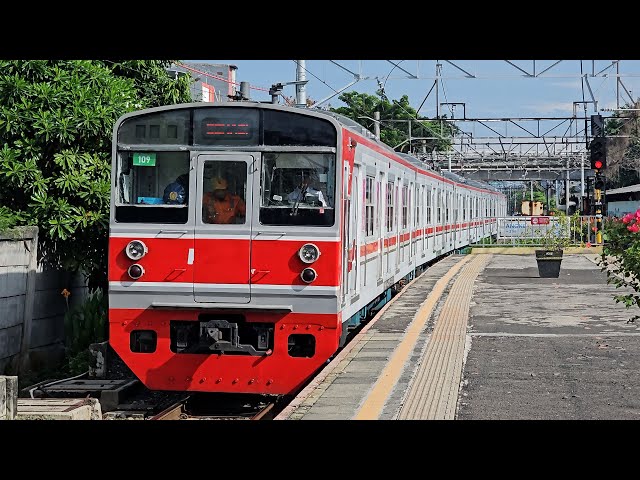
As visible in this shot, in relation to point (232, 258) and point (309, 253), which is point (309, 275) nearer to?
point (309, 253)

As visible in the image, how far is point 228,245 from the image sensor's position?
8.85 meters

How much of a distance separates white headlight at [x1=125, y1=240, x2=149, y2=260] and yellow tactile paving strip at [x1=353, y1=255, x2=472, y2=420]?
95.0 inches

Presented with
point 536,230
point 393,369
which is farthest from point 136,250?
point 536,230

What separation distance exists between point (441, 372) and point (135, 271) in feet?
9.85

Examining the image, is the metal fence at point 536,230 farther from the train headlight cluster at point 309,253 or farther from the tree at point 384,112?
the train headlight cluster at point 309,253

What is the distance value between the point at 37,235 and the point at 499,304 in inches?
280

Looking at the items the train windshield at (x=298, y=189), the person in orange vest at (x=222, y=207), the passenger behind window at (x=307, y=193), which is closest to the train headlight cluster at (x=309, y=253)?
the train windshield at (x=298, y=189)

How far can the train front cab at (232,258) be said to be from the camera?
8781 millimetres

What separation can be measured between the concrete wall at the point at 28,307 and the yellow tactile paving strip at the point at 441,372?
16.1 feet

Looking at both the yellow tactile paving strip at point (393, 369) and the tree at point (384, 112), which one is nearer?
the yellow tactile paving strip at point (393, 369)

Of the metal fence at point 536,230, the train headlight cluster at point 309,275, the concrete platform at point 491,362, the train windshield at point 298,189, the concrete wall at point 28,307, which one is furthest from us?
the metal fence at point 536,230

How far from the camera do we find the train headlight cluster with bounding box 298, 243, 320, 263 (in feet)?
28.7

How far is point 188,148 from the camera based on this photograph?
898cm
